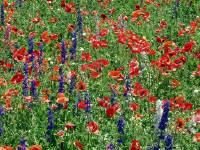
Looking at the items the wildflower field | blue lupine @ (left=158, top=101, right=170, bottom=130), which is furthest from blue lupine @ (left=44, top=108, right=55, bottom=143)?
blue lupine @ (left=158, top=101, right=170, bottom=130)

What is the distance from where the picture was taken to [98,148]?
339 cm

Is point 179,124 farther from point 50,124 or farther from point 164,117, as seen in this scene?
point 50,124

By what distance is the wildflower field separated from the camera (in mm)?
3467

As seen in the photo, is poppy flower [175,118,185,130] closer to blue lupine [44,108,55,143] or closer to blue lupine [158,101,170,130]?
blue lupine [158,101,170,130]

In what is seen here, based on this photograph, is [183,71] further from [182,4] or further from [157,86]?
[182,4]

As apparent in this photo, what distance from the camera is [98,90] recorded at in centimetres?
462

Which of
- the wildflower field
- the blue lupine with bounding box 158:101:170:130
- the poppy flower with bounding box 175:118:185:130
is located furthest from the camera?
the wildflower field

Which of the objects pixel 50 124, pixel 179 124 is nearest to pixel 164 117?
pixel 179 124

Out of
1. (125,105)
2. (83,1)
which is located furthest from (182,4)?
(125,105)

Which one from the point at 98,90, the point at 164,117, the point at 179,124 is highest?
the point at 164,117

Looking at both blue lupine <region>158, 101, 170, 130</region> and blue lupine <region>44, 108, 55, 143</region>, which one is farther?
blue lupine <region>44, 108, 55, 143</region>

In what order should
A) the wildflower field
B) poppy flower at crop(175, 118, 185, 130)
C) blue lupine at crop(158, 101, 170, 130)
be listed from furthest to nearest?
the wildflower field
poppy flower at crop(175, 118, 185, 130)
blue lupine at crop(158, 101, 170, 130)

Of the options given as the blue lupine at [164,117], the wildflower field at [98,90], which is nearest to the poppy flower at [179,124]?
the wildflower field at [98,90]

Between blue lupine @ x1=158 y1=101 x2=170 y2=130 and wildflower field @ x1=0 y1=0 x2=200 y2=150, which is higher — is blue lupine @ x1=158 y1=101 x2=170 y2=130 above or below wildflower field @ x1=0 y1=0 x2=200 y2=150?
above
